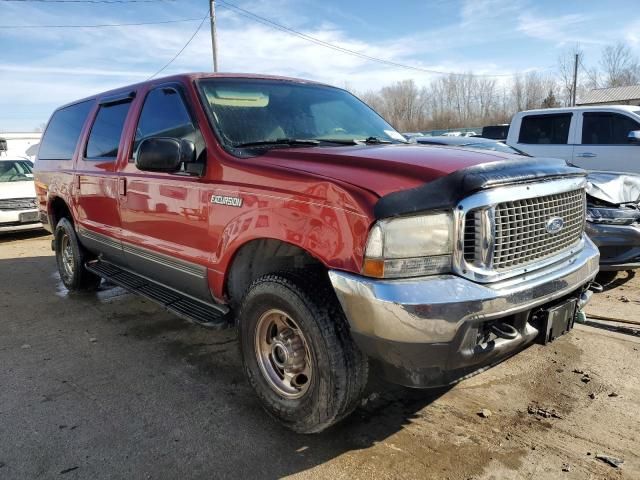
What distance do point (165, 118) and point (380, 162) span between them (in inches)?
73.2

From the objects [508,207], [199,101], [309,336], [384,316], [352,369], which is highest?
[199,101]

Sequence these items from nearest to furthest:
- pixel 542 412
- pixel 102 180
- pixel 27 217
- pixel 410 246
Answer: pixel 410 246, pixel 542 412, pixel 102 180, pixel 27 217

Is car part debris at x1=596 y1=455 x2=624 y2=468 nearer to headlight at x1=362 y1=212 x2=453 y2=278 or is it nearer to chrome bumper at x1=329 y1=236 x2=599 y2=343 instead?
chrome bumper at x1=329 y1=236 x2=599 y2=343

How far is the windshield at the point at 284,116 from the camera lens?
3.17 metres

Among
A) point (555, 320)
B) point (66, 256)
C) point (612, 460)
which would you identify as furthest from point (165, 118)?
point (612, 460)

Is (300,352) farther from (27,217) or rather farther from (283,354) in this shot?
Result: (27,217)

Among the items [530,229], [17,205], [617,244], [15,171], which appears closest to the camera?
[530,229]

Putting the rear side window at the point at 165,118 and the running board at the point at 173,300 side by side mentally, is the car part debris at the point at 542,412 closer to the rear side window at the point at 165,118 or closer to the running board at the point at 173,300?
the running board at the point at 173,300

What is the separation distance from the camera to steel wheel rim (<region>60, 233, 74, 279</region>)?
5680mm

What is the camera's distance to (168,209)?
3.43m

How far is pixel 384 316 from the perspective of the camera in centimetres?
210

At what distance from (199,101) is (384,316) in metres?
1.97

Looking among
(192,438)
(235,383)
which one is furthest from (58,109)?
(192,438)

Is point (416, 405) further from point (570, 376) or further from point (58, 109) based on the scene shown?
point (58, 109)
